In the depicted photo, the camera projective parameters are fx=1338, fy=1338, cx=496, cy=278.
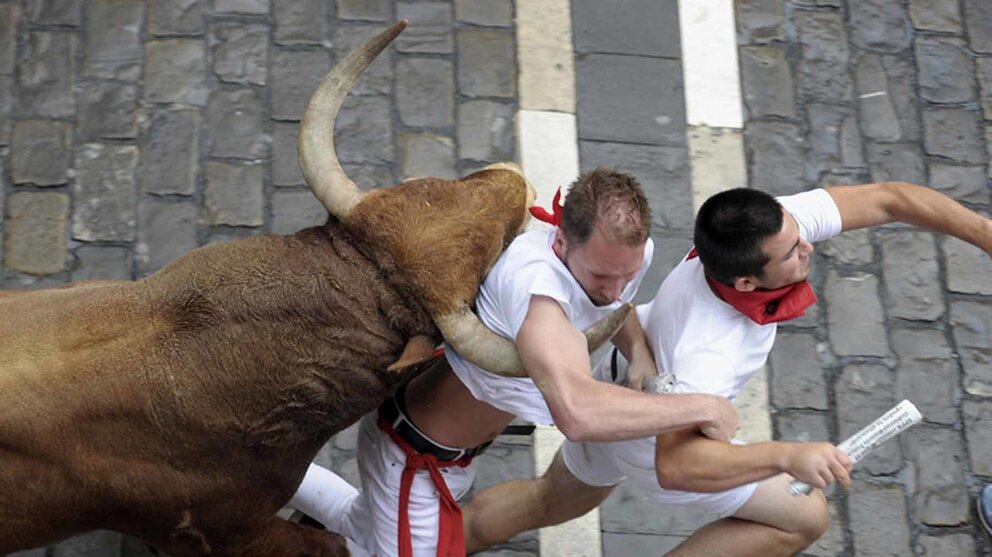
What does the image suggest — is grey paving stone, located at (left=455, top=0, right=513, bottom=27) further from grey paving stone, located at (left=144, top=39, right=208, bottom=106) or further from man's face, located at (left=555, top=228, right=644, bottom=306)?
man's face, located at (left=555, top=228, right=644, bottom=306)

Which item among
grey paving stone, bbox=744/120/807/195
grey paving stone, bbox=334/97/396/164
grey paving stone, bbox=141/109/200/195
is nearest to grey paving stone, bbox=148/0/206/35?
grey paving stone, bbox=141/109/200/195

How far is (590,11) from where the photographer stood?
7125 mm

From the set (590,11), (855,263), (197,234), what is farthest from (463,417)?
(590,11)

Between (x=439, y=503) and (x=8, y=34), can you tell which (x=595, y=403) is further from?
(x=8, y=34)

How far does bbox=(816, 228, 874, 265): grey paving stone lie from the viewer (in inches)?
255

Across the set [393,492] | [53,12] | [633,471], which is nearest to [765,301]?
[633,471]

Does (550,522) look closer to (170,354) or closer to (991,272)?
(170,354)

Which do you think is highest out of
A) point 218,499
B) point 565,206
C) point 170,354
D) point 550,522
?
point 565,206

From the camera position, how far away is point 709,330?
14.3 feet

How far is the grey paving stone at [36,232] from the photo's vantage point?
6.16 meters

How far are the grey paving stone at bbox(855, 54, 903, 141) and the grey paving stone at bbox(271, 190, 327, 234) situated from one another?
2.84 meters

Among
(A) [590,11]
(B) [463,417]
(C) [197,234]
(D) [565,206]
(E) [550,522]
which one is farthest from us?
(A) [590,11]

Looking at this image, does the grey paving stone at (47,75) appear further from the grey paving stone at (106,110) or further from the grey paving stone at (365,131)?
the grey paving stone at (365,131)

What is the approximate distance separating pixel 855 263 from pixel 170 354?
3.55 m
